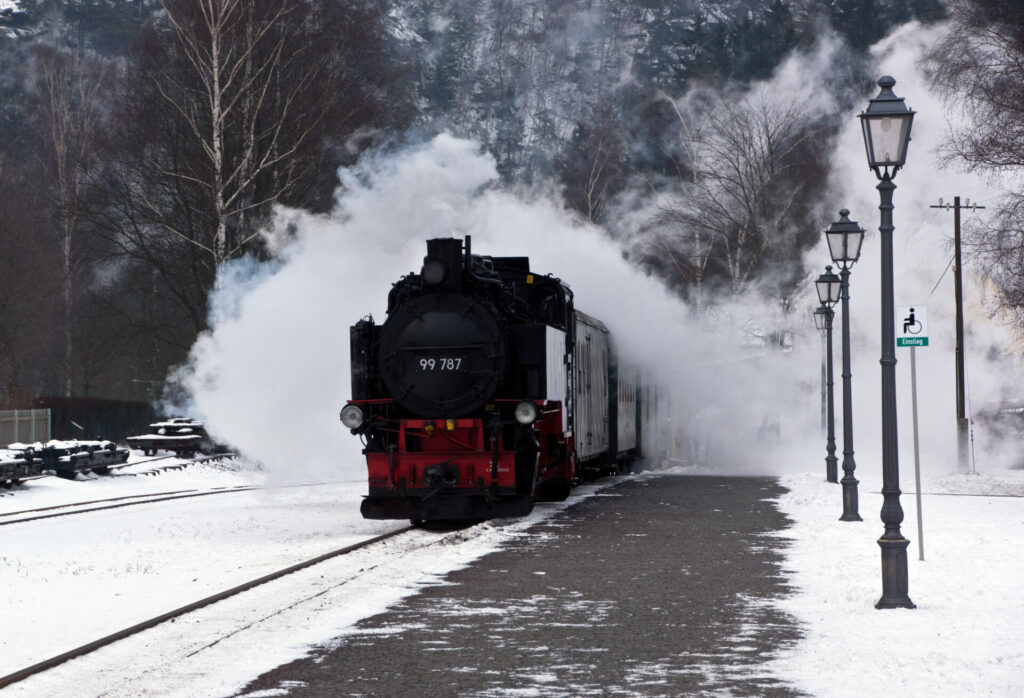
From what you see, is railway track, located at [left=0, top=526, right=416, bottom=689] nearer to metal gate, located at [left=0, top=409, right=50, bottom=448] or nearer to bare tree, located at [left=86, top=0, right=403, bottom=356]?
metal gate, located at [left=0, top=409, right=50, bottom=448]

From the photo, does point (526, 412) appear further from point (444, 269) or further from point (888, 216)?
point (888, 216)

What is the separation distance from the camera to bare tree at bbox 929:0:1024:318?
80.8 ft

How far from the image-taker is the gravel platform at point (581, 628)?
281 inches

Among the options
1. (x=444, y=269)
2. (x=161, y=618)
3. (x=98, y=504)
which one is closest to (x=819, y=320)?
(x=444, y=269)

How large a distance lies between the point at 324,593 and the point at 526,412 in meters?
5.25

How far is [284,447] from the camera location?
25125 mm

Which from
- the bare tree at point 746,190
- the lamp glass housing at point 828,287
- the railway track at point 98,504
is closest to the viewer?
the railway track at point 98,504

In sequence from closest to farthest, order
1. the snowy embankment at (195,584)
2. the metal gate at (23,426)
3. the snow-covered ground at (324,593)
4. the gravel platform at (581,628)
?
the gravel platform at (581,628), the snow-covered ground at (324,593), the snowy embankment at (195,584), the metal gate at (23,426)

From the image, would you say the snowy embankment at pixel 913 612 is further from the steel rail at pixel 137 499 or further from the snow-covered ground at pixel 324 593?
the steel rail at pixel 137 499

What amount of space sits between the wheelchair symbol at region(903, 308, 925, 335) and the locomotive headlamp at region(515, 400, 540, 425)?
4.47 m

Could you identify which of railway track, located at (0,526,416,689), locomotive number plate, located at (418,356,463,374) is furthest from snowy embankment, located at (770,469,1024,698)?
locomotive number plate, located at (418,356,463,374)

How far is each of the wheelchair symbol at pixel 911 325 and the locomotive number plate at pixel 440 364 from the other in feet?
→ 17.5

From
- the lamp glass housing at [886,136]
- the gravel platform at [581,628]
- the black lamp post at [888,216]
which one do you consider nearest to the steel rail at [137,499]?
the gravel platform at [581,628]

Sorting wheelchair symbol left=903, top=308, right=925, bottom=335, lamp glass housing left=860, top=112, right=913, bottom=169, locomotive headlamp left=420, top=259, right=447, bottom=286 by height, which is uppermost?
lamp glass housing left=860, top=112, right=913, bottom=169
